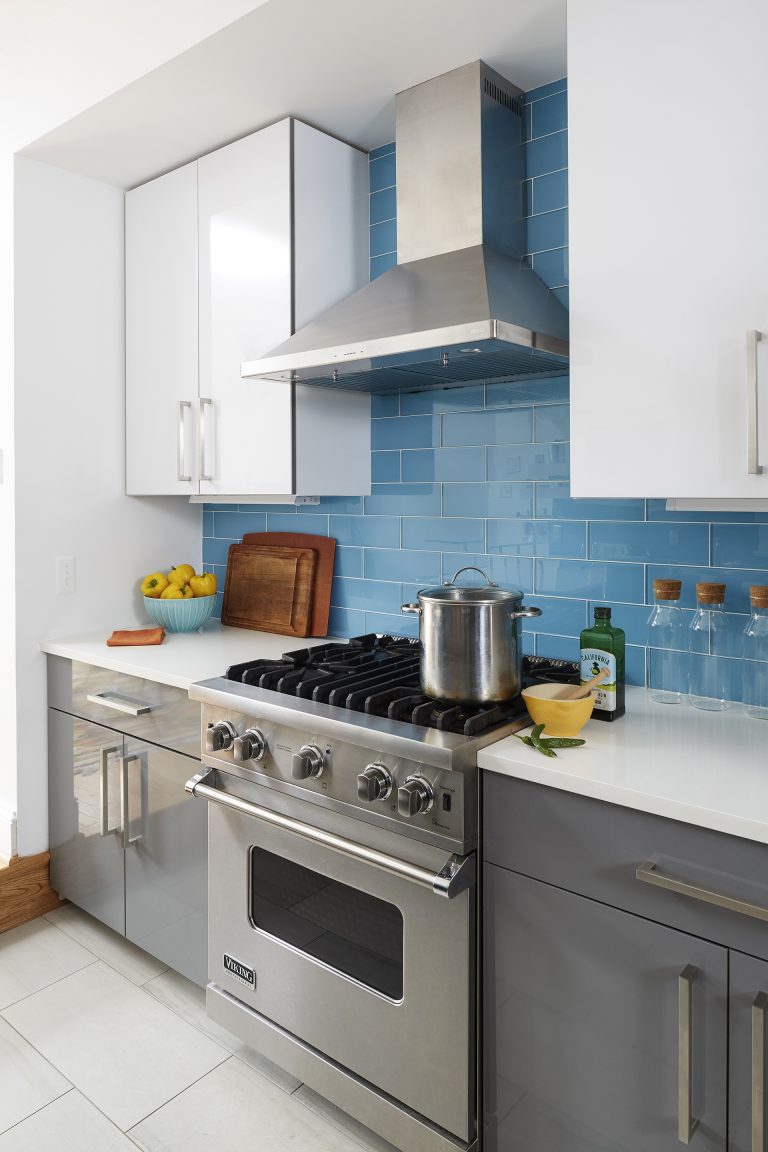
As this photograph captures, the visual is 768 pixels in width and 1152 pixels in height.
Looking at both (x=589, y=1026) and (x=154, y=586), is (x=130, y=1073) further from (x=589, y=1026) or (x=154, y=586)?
(x=154, y=586)

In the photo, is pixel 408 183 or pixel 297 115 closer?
pixel 408 183

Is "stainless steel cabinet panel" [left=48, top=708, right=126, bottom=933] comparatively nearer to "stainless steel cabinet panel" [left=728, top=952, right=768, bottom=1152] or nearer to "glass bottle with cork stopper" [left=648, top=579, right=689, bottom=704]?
"glass bottle with cork stopper" [left=648, top=579, right=689, bottom=704]

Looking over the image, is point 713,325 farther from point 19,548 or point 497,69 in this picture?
point 19,548

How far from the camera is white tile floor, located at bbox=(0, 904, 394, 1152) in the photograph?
1728 mm

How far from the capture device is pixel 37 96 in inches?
92.8

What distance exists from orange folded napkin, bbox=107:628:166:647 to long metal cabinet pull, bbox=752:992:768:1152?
1.89m

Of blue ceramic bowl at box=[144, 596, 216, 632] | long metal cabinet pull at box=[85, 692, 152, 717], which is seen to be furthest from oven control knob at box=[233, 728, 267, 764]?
blue ceramic bowl at box=[144, 596, 216, 632]

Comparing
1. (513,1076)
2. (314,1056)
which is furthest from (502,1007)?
(314,1056)

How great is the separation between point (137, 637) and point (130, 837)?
24.0 inches

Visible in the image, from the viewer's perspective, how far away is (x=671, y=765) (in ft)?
4.51

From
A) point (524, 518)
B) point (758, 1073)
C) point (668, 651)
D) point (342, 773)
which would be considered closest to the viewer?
point (758, 1073)

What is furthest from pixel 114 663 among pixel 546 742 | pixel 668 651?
pixel 668 651

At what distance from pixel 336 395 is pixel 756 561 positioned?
1258 mm

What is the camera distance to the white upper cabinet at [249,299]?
2.22 metres
